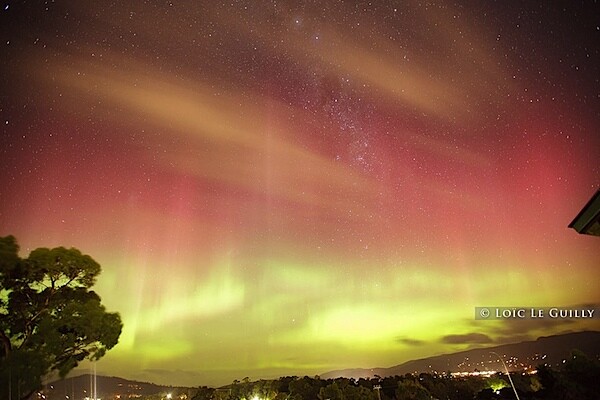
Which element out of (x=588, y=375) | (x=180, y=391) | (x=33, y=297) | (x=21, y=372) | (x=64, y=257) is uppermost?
(x=64, y=257)

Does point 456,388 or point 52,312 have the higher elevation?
point 52,312

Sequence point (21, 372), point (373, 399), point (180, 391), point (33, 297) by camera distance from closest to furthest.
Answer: point (21, 372), point (33, 297), point (373, 399), point (180, 391)

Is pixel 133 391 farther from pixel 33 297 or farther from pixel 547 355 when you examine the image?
pixel 547 355

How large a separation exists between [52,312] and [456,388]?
7980 cm

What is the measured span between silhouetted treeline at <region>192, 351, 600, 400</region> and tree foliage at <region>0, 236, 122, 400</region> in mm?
44034

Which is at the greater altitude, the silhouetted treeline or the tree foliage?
the tree foliage

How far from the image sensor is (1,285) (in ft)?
48.5

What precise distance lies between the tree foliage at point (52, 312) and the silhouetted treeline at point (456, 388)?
4403 centimetres

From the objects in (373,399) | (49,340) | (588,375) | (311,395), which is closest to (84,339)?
(49,340)

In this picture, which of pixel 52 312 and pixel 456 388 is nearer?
pixel 52 312

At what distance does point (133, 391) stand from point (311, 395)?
58045 millimetres

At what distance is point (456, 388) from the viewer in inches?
3275

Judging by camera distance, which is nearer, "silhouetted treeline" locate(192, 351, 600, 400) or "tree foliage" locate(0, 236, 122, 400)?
"tree foliage" locate(0, 236, 122, 400)

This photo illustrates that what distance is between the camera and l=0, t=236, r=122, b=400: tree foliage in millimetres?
14422
